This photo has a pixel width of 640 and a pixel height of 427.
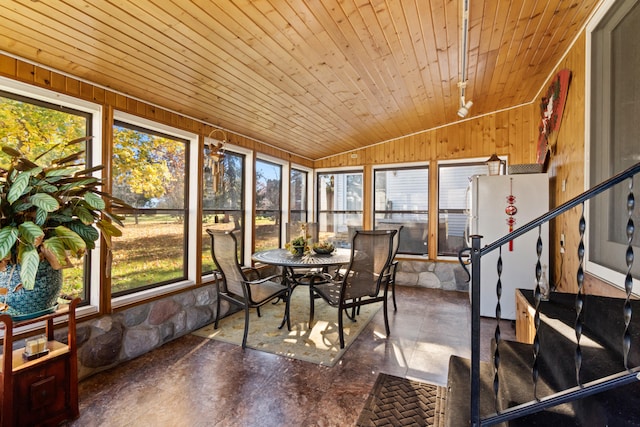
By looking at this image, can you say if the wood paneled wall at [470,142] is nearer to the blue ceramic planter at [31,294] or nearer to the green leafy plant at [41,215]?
the green leafy plant at [41,215]

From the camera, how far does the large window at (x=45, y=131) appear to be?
2148 millimetres

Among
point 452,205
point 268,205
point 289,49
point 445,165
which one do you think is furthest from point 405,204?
Answer: point 289,49

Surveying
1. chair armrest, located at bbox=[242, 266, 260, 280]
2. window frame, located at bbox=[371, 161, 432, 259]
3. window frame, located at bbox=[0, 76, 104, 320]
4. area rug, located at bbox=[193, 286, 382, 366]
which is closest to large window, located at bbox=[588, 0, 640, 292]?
area rug, located at bbox=[193, 286, 382, 366]

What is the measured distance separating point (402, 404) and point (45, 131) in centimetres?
332

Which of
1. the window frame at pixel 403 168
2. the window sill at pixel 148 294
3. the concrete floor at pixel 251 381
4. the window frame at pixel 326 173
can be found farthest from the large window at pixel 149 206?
the window frame at pixel 403 168

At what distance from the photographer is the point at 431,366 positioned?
258cm

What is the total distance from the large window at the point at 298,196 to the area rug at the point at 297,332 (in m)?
2.04

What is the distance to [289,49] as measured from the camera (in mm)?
2402

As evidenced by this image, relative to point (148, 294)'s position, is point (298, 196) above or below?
above

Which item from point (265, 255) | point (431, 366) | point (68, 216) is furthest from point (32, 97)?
point (431, 366)

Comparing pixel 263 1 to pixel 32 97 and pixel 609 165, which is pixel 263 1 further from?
pixel 609 165

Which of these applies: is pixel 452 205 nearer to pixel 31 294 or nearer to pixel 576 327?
pixel 576 327

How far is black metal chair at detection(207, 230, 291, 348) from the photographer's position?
2938mm

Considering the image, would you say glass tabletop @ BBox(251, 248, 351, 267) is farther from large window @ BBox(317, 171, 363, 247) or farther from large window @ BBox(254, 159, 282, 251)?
large window @ BBox(317, 171, 363, 247)
